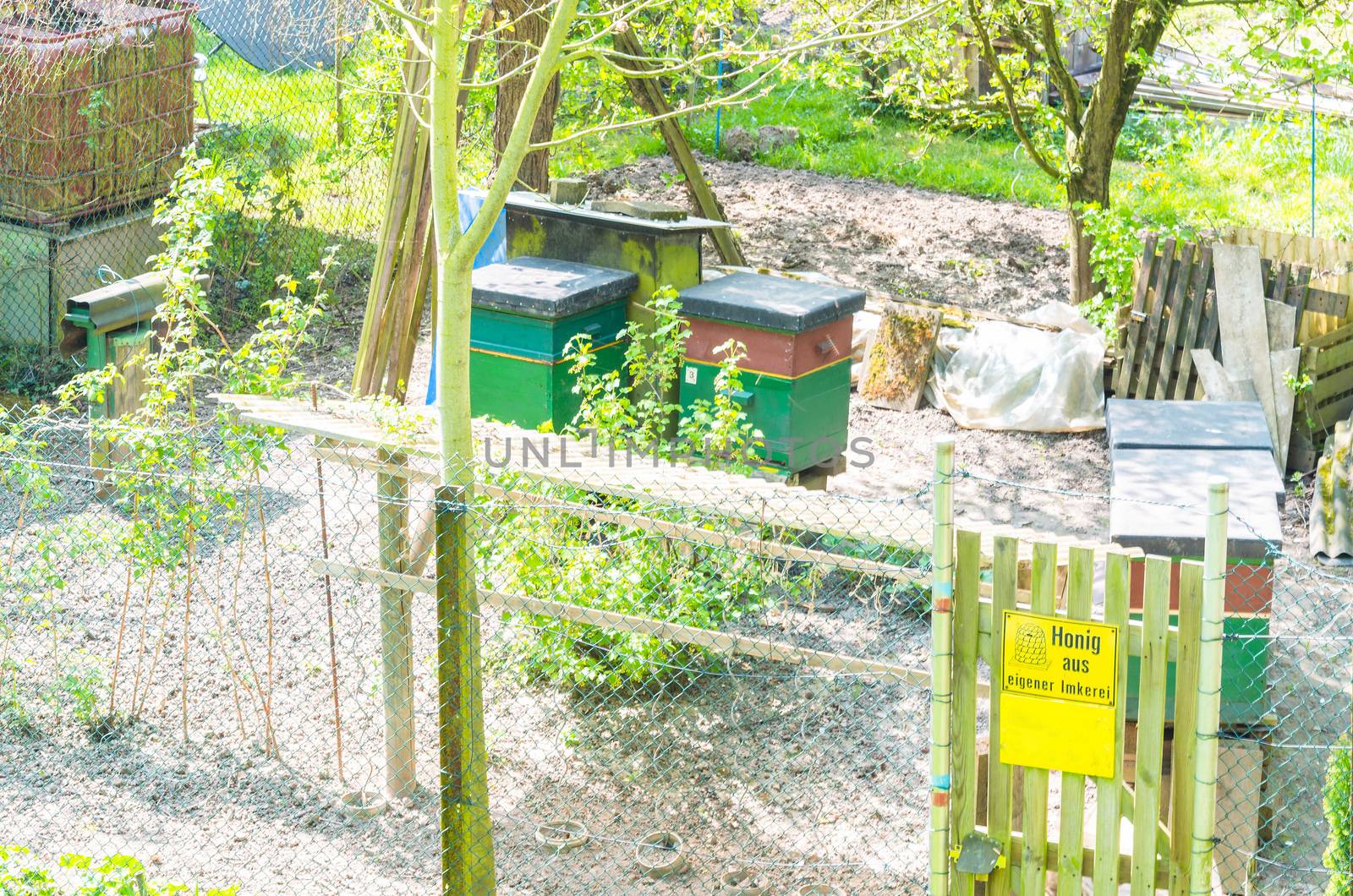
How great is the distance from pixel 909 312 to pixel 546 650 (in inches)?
195

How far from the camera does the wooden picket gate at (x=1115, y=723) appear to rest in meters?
3.89

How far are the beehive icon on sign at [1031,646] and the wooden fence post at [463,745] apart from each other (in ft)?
5.75

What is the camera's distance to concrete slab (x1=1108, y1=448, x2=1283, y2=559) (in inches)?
216

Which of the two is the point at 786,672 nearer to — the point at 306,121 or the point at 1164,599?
the point at 1164,599

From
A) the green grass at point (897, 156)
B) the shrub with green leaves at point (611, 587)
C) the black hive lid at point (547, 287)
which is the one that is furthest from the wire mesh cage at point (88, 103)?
the shrub with green leaves at point (611, 587)

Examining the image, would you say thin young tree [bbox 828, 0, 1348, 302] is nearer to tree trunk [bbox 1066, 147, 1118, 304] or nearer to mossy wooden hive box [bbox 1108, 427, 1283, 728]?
tree trunk [bbox 1066, 147, 1118, 304]

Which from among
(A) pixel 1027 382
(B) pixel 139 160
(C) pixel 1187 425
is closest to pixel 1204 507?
(C) pixel 1187 425

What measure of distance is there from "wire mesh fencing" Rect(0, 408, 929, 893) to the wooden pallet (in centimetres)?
332

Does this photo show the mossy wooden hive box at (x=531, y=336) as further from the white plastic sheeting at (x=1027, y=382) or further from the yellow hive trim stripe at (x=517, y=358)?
the white plastic sheeting at (x=1027, y=382)

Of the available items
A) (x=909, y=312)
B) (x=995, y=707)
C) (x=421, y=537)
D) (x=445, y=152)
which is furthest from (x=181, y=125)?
(x=995, y=707)

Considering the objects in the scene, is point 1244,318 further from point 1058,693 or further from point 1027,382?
point 1058,693

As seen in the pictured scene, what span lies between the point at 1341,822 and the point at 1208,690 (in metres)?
0.77

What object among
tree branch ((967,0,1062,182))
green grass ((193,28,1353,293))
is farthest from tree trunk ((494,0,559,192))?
tree branch ((967,0,1062,182))

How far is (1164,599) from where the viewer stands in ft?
12.7
